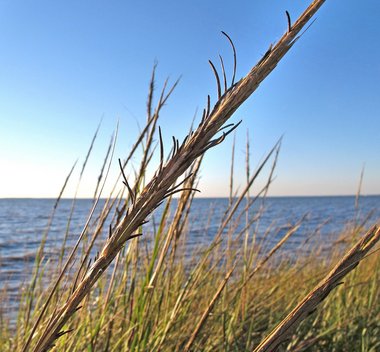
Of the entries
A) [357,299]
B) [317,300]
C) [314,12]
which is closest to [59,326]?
[317,300]

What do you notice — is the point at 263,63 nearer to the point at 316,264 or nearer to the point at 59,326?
the point at 59,326

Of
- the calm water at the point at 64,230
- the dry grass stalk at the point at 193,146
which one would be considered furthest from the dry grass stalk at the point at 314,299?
the calm water at the point at 64,230

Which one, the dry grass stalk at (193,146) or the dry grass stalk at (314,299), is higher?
the dry grass stalk at (193,146)

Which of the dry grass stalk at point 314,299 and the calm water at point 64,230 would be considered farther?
the calm water at point 64,230

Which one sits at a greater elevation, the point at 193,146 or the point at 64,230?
the point at 193,146

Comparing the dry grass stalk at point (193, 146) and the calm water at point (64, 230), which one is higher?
the dry grass stalk at point (193, 146)

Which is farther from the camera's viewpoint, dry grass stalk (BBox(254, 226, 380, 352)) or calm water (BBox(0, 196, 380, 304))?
calm water (BBox(0, 196, 380, 304))

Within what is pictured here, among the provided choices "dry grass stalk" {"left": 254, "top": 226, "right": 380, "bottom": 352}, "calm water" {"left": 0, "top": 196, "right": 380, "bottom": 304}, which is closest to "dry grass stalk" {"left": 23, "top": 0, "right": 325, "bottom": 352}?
"dry grass stalk" {"left": 254, "top": 226, "right": 380, "bottom": 352}

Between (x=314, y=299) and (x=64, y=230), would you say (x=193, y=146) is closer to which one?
(x=314, y=299)

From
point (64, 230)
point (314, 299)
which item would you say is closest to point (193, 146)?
point (314, 299)

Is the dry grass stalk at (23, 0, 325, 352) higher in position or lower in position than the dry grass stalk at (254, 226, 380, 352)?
higher

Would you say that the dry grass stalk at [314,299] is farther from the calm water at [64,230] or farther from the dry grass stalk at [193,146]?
the calm water at [64,230]

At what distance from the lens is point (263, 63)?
0.46m

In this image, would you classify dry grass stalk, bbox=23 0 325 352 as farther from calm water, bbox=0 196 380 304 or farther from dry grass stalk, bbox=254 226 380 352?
calm water, bbox=0 196 380 304
